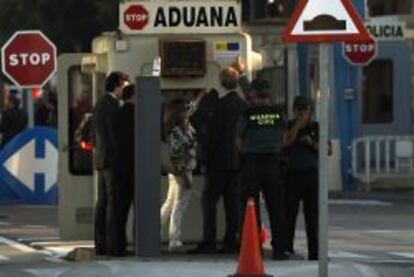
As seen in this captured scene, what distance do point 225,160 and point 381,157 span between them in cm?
1302

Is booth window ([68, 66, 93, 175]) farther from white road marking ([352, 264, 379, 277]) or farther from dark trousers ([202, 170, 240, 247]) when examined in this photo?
white road marking ([352, 264, 379, 277])

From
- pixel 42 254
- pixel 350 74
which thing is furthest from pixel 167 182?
pixel 350 74

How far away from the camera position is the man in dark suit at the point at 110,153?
45.3ft

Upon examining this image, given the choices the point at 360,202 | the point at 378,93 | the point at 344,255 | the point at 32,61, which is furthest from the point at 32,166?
the point at 378,93

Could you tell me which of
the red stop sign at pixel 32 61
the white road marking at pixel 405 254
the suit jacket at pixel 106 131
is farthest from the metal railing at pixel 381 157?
the suit jacket at pixel 106 131

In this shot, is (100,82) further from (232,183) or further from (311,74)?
(311,74)

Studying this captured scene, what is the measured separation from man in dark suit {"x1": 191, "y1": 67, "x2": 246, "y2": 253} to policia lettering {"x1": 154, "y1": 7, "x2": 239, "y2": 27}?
666mm

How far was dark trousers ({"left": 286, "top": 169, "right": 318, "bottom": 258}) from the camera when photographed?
13.9 m

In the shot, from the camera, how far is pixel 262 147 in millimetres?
13531

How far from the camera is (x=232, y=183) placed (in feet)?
46.3

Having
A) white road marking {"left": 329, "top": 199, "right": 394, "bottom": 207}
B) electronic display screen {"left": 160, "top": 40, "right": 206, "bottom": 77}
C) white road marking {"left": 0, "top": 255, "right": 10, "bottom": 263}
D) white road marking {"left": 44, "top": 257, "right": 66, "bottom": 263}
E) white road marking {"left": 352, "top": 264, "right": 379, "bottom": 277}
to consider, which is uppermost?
electronic display screen {"left": 160, "top": 40, "right": 206, "bottom": 77}

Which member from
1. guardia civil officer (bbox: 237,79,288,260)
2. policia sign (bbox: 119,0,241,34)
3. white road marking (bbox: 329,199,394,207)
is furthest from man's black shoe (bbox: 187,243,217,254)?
white road marking (bbox: 329,199,394,207)

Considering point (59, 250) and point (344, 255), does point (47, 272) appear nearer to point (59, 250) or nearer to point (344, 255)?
point (59, 250)

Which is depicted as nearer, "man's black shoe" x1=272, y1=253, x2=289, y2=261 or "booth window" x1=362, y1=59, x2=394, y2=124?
"man's black shoe" x1=272, y1=253, x2=289, y2=261
